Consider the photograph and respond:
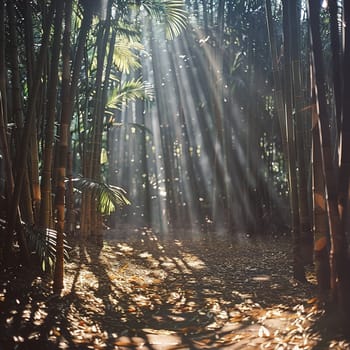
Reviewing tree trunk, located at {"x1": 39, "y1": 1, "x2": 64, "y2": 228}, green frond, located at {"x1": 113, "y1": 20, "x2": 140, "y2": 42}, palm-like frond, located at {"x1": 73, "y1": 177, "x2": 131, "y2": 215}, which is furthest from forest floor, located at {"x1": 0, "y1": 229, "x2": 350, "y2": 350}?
green frond, located at {"x1": 113, "y1": 20, "x2": 140, "y2": 42}

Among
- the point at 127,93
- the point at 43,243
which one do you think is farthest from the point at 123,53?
the point at 43,243

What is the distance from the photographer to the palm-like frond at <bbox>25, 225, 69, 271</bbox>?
3.08m

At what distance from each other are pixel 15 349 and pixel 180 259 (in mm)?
3249

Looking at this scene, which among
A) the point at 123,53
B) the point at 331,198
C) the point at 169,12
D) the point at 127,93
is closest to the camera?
the point at 331,198

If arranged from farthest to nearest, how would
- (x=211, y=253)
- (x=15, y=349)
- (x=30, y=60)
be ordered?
1. (x=211, y=253)
2. (x=30, y=60)
3. (x=15, y=349)

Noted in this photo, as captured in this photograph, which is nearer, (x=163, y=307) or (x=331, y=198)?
(x=331, y=198)

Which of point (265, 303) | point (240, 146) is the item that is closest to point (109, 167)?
point (240, 146)

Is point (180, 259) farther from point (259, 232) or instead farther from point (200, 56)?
point (200, 56)

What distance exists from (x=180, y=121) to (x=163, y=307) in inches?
239

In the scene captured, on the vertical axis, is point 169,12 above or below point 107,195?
above

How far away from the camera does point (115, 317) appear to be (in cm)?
284

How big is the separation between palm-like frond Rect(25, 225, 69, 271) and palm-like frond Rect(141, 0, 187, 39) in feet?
7.68

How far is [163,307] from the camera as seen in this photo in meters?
3.17

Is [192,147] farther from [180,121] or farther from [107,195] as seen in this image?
[107,195]
